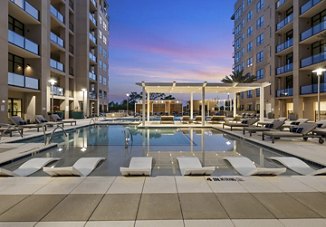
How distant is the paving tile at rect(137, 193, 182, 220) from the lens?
4.10 m

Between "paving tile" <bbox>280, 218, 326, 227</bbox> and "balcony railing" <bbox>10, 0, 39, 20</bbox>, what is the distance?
905 inches

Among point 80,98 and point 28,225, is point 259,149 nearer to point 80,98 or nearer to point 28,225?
point 28,225

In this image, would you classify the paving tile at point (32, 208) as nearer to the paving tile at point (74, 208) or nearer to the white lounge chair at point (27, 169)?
the paving tile at point (74, 208)

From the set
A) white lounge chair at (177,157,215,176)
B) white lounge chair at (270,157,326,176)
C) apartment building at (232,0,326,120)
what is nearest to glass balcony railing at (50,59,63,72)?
white lounge chair at (177,157,215,176)

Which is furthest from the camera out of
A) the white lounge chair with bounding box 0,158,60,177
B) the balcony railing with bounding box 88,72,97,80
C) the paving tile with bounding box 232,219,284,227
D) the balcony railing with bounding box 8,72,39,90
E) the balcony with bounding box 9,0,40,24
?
the balcony railing with bounding box 88,72,97,80

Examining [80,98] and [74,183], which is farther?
[80,98]

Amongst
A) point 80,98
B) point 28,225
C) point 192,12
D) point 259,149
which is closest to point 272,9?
point 192,12

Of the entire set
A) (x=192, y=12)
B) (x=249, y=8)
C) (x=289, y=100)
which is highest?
(x=249, y=8)

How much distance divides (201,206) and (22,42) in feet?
72.1

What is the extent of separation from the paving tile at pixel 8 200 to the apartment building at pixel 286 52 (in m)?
25.1

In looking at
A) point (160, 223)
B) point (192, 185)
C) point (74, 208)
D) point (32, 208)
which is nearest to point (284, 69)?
point (192, 185)

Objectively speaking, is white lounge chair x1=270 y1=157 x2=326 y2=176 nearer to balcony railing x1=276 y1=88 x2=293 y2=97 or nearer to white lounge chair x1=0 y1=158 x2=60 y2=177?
white lounge chair x1=0 y1=158 x2=60 y2=177

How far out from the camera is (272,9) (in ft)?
120

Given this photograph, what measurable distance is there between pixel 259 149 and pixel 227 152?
1770 millimetres
